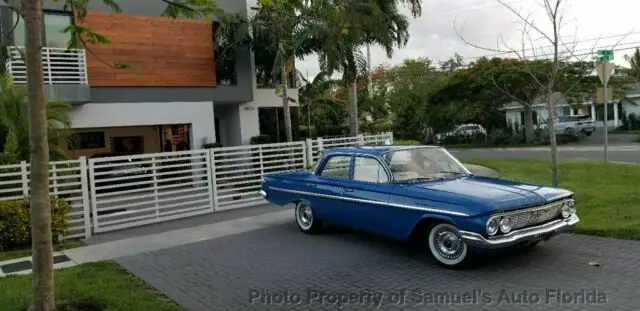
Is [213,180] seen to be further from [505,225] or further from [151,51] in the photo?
[151,51]

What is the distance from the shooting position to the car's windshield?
7016 mm

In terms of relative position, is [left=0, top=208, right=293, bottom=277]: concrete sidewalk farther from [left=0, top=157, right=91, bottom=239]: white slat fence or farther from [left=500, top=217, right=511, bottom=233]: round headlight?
[left=500, top=217, right=511, bottom=233]: round headlight

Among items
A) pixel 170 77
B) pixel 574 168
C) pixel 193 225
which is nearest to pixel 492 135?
pixel 574 168

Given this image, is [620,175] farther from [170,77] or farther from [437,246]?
[170,77]

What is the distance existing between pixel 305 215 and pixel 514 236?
12.1 feet

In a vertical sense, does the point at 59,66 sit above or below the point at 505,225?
above

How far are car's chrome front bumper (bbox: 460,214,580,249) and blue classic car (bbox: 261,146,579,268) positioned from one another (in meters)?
0.01

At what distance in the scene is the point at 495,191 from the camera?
6203 millimetres

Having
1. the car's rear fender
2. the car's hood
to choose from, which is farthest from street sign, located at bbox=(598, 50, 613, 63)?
the car's rear fender

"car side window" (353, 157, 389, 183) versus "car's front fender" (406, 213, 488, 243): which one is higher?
"car side window" (353, 157, 389, 183)

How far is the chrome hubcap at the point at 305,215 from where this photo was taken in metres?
8.52

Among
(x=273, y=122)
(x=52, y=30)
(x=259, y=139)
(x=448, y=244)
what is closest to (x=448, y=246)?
(x=448, y=244)

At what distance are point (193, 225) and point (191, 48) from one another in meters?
9.28

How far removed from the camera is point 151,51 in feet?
55.5
